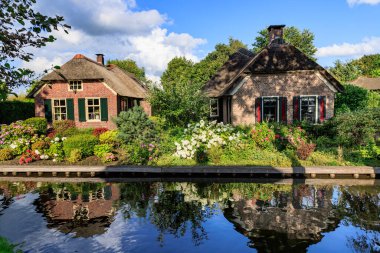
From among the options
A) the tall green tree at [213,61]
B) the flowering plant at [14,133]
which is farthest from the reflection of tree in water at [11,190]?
the tall green tree at [213,61]

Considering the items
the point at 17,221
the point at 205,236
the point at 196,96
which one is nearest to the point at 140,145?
the point at 196,96

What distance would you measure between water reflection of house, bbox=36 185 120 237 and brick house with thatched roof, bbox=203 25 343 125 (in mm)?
11695

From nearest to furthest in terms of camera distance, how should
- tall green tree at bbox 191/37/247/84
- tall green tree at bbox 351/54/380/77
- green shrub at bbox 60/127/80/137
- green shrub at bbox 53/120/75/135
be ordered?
green shrub at bbox 60/127/80/137, green shrub at bbox 53/120/75/135, tall green tree at bbox 191/37/247/84, tall green tree at bbox 351/54/380/77

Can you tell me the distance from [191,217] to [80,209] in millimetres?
3698

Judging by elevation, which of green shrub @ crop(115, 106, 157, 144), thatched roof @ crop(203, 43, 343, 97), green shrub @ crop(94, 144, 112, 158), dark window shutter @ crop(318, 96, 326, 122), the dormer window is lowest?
green shrub @ crop(94, 144, 112, 158)

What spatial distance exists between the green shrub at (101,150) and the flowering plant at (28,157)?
3069 millimetres

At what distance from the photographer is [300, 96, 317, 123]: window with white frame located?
19.3 metres

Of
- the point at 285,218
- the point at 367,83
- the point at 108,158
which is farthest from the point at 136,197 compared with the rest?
the point at 367,83

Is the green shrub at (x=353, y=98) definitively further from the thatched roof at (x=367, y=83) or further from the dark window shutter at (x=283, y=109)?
the thatched roof at (x=367, y=83)

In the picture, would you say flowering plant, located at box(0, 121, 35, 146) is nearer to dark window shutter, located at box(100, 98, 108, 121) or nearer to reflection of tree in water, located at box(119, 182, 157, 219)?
dark window shutter, located at box(100, 98, 108, 121)

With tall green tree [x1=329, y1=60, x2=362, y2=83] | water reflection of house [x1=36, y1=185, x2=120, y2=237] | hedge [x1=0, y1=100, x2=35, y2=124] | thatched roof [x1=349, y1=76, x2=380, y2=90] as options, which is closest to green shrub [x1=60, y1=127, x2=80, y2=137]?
water reflection of house [x1=36, y1=185, x2=120, y2=237]

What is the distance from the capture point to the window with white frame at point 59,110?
2280 cm

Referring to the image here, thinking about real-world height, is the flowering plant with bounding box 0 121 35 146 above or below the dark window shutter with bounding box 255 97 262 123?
below

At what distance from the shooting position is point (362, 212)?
331 inches
